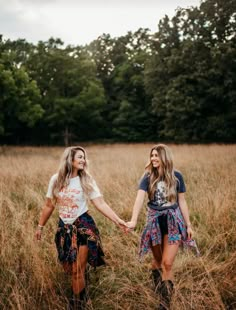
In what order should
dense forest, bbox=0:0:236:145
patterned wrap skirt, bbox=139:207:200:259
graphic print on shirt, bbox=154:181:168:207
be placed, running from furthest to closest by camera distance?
dense forest, bbox=0:0:236:145, graphic print on shirt, bbox=154:181:168:207, patterned wrap skirt, bbox=139:207:200:259

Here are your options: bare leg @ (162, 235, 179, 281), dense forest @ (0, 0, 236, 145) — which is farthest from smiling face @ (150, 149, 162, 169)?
dense forest @ (0, 0, 236, 145)

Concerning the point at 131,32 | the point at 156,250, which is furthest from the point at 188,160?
the point at 131,32

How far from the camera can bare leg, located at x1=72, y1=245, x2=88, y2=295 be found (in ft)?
8.84

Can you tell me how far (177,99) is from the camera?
76.4 ft

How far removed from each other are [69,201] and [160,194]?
2.85 ft

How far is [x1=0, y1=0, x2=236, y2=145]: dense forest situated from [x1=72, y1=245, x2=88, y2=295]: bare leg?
1634 centimetres

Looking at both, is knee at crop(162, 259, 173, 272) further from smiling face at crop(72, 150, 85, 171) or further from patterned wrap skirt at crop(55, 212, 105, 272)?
smiling face at crop(72, 150, 85, 171)

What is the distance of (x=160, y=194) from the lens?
2.87m

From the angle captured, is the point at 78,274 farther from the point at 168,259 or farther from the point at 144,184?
→ the point at 144,184

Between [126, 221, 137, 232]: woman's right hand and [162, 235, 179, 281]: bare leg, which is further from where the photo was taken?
[126, 221, 137, 232]: woman's right hand

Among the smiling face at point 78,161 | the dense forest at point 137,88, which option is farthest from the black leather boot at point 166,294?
the dense forest at point 137,88

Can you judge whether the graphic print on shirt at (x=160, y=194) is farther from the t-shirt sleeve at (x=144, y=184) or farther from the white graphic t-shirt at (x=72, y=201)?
the white graphic t-shirt at (x=72, y=201)

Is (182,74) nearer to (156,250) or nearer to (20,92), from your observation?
(20,92)

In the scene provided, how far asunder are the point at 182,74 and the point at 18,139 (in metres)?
17.5
